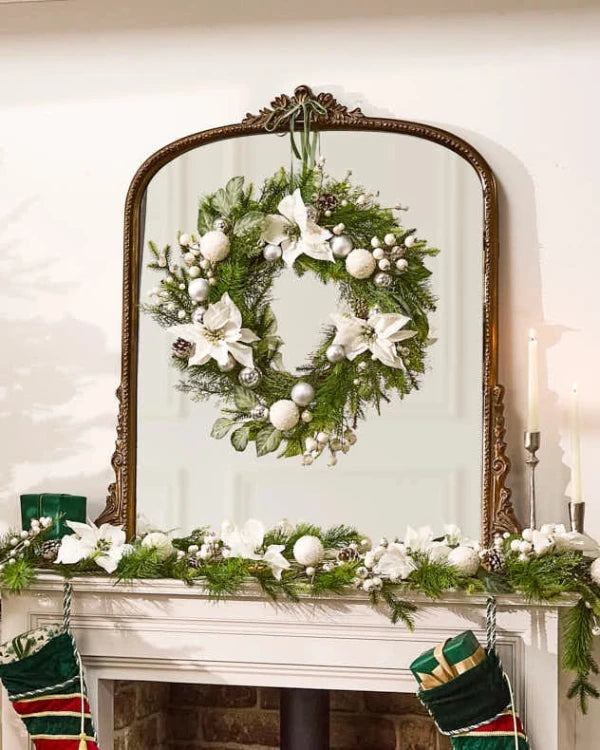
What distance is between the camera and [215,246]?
8.18 ft

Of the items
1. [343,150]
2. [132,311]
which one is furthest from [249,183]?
[132,311]

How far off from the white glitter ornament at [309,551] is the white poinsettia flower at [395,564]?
5.2 inches

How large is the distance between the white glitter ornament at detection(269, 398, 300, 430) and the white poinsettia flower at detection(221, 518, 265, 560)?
23 cm

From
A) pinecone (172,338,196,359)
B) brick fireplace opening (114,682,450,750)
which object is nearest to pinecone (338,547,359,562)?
pinecone (172,338,196,359)

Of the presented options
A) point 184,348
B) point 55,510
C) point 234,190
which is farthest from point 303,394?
point 55,510

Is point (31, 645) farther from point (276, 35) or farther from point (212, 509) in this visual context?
point (276, 35)

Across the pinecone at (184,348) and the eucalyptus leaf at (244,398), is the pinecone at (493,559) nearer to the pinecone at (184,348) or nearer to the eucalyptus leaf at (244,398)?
the eucalyptus leaf at (244,398)

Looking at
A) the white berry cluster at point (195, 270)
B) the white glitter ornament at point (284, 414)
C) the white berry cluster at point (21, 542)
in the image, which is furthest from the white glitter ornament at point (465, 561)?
the white berry cluster at point (21, 542)

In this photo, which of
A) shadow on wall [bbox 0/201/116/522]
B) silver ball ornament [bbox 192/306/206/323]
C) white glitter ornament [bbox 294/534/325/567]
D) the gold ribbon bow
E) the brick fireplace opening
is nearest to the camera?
the gold ribbon bow

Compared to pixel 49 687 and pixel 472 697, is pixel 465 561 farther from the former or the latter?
pixel 49 687

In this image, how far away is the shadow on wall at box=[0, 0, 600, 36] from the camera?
254cm

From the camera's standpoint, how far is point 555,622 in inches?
88.7

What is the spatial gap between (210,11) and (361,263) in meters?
0.78

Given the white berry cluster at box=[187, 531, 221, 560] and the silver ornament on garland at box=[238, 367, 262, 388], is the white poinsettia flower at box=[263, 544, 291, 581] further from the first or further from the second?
the silver ornament on garland at box=[238, 367, 262, 388]
